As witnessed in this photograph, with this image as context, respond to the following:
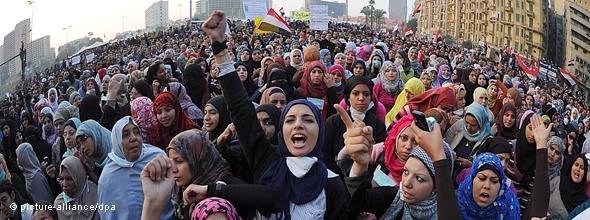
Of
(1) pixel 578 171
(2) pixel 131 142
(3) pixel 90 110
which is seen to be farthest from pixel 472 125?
(3) pixel 90 110

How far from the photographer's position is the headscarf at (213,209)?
8.63ft

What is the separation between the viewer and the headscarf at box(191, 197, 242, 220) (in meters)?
2.63

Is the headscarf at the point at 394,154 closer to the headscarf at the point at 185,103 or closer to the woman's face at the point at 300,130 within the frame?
the woman's face at the point at 300,130

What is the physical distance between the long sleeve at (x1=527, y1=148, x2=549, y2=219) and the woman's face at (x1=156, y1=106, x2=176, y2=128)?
2856mm

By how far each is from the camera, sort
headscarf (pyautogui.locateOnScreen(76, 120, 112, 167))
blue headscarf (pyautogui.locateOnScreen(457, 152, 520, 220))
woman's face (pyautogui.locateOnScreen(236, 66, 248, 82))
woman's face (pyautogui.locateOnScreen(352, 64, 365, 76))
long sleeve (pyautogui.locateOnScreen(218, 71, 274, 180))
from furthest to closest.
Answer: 1. woman's face (pyautogui.locateOnScreen(352, 64, 365, 76))
2. woman's face (pyautogui.locateOnScreen(236, 66, 248, 82))
3. headscarf (pyautogui.locateOnScreen(76, 120, 112, 167))
4. blue headscarf (pyautogui.locateOnScreen(457, 152, 520, 220))
5. long sleeve (pyautogui.locateOnScreen(218, 71, 274, 180))

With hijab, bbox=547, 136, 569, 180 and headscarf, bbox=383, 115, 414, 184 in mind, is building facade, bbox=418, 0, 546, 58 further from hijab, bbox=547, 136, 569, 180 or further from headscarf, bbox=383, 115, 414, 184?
headscarf, bbox=383, 115, 414, 184

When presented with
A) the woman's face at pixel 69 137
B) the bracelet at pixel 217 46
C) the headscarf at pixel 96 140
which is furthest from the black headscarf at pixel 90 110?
the bracelet at pixel 217 46

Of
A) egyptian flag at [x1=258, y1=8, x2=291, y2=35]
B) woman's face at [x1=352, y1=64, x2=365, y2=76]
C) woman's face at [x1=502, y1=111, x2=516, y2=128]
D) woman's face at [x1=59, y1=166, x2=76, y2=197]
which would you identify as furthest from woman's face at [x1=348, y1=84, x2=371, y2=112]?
egyptian flag at [x1=258, y1=8, x2=291, y2=35]

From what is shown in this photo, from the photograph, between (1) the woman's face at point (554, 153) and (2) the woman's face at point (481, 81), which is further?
(2) the woman's face at point (481, 81)

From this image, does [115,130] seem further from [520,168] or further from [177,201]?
[520,168]

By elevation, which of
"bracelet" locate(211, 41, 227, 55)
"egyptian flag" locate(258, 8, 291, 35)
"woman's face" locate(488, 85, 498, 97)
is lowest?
"woman's face" locate(488, 85, 498, 97)

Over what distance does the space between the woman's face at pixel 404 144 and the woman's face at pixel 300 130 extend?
73 cm

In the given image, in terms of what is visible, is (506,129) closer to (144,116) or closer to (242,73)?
(242,73)

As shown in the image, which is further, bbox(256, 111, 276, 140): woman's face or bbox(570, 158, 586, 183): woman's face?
bbox(570, 158, 586, 183): woman's face
